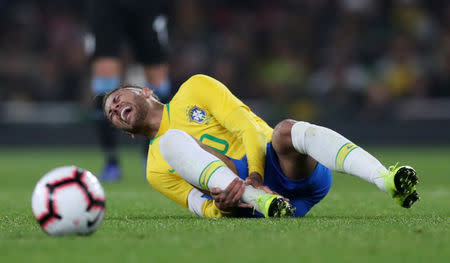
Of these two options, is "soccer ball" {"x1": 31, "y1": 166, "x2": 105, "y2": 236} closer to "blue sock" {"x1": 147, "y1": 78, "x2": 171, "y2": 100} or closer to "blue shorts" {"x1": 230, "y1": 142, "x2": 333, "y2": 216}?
"blue shorts" {"x1": 230, "y1": 142, "x2": 333, "y2": 216}

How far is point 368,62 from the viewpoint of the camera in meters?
12.8

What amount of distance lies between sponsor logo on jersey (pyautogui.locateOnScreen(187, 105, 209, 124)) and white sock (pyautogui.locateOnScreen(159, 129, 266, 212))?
462mm

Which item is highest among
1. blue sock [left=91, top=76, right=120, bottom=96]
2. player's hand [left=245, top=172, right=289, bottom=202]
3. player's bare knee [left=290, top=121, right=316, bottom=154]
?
player's bare knee [left=290, top=121, right=316, bottom=154]

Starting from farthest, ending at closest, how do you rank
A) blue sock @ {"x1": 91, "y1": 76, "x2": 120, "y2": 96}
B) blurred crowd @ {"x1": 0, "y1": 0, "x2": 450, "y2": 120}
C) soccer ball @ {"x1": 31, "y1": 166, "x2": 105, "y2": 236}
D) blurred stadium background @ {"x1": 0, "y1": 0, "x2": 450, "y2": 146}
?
blurred crowd @ {"x1": 0, "y1": 0, "x2": 450, "y2": 120} < blurred stadium background @ {"x1": 0, "y1": 0, "x2": 450, "y2": 146} < blue sock @ {"x1": 91, "y1": 76, "x2": 120, "y2": 96} < soccer ball @ {"x1": 31, "y1": 166, "x2": 105, "y2": 236}

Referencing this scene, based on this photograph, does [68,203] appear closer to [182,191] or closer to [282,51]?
[182,191]

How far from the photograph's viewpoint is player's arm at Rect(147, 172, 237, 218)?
386 cm

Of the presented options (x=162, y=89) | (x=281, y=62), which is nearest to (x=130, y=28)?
(x=162, y=89)

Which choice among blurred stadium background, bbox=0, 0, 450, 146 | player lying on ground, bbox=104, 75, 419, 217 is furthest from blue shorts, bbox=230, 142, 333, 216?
blurred stadium background, bbox=0, 0, 450, 146

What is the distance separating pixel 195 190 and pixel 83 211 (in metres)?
1.00

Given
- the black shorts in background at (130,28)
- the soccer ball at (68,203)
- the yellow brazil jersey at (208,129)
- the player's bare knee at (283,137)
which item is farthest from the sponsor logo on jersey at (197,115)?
the black shorts in background at (130,28)

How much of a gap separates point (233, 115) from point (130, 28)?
355cm

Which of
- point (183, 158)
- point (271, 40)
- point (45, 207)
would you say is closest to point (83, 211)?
point (45, 207)

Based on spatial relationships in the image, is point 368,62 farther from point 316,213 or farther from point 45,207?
point 45,207

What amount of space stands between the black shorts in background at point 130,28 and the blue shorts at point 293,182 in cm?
331
